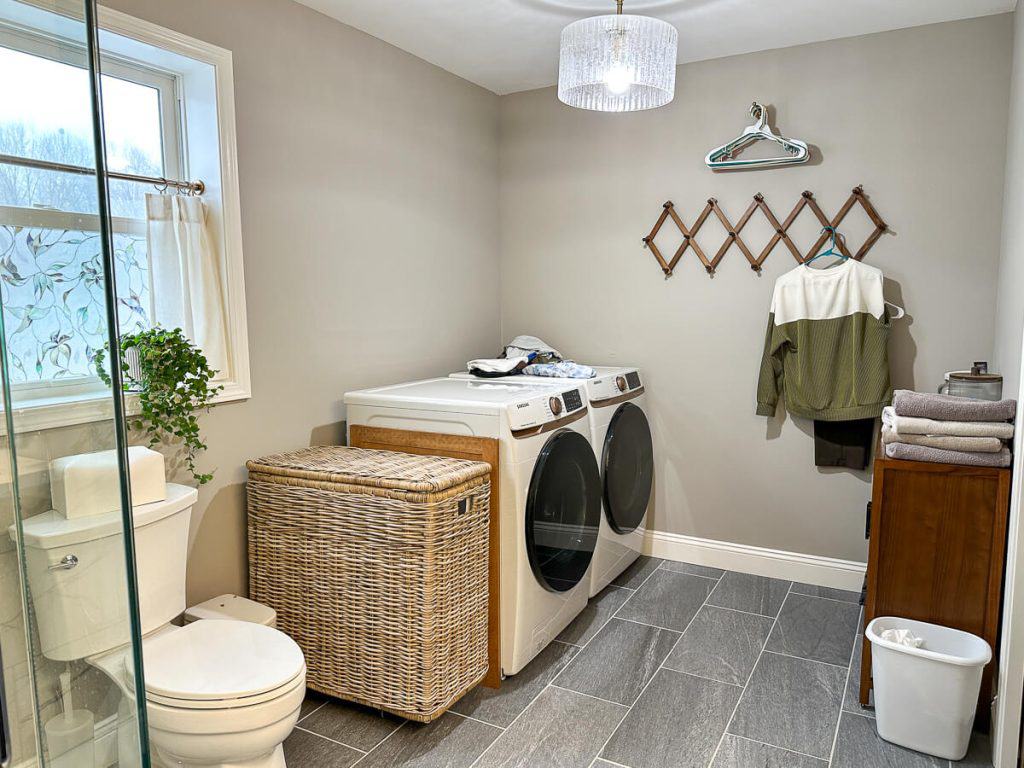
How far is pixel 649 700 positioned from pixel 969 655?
3.01 feet

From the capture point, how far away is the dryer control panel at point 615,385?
290 cm

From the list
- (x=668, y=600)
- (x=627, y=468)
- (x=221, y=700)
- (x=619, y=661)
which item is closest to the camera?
(x=221, y=700)

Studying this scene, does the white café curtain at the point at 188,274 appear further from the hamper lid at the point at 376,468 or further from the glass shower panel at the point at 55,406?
the glass shower panel at the point at 55,406

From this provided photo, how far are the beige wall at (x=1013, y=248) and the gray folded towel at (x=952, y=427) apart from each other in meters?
0.19

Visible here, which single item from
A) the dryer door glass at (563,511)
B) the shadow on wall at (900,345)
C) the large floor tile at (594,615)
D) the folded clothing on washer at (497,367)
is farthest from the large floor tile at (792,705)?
the folded clothing on washer at (497,367)

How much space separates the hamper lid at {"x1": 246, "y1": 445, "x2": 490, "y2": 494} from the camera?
2055 millimetres

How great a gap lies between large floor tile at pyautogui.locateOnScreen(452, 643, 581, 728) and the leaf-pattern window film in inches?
71.2

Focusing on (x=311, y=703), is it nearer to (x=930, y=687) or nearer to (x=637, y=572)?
(x=637, y=572)

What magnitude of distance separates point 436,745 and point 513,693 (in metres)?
0.35

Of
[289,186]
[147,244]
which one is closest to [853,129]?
[289,186]

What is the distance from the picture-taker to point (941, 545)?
2.08 meters

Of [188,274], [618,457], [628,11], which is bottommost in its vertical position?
[618,457]

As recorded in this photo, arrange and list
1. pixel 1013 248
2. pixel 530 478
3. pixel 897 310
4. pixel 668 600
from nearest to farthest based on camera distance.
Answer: pixel 1013 248 < pixel 530 478 < pixel 897 310 < pixel 668 600

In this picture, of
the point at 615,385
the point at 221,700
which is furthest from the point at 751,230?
the point at 221,700
